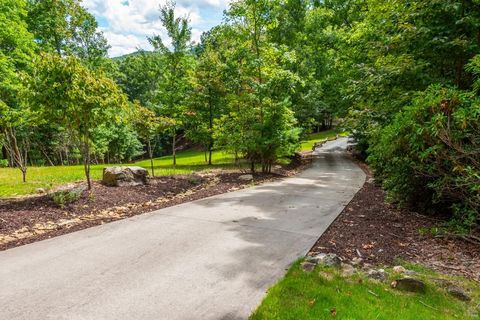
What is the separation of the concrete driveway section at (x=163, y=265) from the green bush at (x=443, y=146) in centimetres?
187

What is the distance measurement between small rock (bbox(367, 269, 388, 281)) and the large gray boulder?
23.5ft

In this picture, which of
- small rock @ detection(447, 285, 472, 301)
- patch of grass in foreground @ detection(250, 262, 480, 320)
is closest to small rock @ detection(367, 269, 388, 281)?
patch of grass in foreground @ detection(250, 262, 480, 320)

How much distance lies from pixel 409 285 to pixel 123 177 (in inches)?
309

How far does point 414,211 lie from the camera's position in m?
7.09

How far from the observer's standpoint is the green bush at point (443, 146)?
15.6 feet

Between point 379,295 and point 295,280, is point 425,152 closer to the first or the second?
point 379,295

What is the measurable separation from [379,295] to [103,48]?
3155 cm

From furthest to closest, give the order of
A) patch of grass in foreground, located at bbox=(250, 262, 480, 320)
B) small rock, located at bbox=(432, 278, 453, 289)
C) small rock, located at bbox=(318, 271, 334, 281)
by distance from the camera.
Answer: small rock, located at bbox=(318, 271, 334, 281), small rock, located at bbox=(432, 278, 453, 289), patch of grass in foreground, located at bbox=(250, 262, 480, 320)

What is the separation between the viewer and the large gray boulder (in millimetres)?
9070

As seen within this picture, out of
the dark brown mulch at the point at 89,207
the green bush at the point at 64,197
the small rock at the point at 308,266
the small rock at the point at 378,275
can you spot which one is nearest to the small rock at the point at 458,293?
the small rock at the point at 378,275

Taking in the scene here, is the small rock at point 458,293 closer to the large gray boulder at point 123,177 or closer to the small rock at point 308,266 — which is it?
the small rock at point 308,266

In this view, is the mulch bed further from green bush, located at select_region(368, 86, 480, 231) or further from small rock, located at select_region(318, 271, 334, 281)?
small rock, located at select_region(318, 271, 334, 281)

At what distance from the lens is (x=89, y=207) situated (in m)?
6.92

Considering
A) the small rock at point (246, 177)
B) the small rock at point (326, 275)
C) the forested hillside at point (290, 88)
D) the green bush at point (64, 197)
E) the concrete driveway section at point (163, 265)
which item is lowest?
the small rock at point (326, 275)
